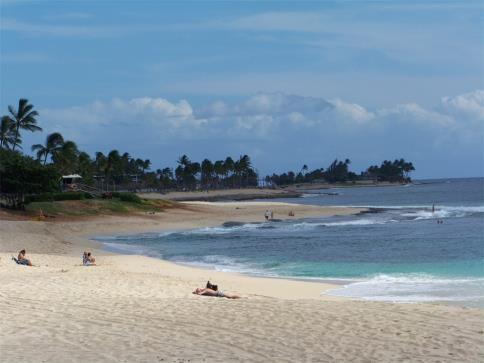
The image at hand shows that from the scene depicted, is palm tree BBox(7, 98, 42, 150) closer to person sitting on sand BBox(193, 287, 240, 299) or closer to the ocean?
the ocean

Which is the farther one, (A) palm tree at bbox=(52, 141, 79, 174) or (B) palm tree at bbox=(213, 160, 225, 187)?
(B) palm tree at bbox=(213, 160, 225, 187)

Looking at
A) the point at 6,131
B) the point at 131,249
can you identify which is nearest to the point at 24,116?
the point at 6,131

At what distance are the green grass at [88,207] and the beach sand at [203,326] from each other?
110 feet

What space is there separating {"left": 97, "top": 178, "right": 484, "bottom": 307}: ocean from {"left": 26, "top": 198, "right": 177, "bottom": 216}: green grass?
9.61 meters

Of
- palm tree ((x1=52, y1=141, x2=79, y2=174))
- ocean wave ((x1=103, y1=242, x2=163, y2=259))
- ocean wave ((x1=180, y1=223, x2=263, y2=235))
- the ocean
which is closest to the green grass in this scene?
the ocean

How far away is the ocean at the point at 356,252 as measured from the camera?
18.5m

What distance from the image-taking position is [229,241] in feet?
120

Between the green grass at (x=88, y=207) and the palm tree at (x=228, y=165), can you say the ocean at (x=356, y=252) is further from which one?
the palm tree at (x=228, y=165)

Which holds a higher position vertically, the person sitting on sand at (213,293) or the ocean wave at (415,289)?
the person sitting on sand at (213,293)

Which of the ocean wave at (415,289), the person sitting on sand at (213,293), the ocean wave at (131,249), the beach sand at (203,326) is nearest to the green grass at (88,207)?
the ocean wave at (131,249)

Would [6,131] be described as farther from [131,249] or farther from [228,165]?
[228,165]

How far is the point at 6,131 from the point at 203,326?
5477 centimetres

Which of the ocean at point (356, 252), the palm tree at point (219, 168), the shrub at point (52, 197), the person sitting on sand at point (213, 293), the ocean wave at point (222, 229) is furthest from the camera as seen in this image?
the palm tree at point (219, 168)

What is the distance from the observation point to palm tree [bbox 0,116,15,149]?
6025 cm
